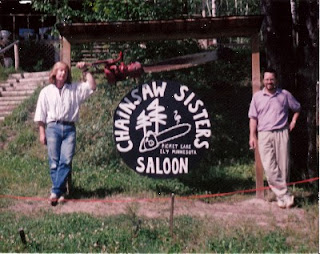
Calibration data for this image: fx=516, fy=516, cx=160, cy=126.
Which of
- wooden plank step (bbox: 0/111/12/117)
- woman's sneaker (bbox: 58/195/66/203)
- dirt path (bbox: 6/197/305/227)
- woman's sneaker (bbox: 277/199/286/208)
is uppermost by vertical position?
wooden plank step (bbox: 0/111/12/117)

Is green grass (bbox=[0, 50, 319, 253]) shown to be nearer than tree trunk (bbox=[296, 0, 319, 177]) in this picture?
Yes

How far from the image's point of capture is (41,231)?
19.5 feet

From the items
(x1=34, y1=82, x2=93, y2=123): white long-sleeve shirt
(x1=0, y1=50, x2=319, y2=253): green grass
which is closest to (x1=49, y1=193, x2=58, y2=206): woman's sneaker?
(x1=0, y1=50, x2=319, y2=253): green grass

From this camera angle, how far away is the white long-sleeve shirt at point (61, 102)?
23.0 feet

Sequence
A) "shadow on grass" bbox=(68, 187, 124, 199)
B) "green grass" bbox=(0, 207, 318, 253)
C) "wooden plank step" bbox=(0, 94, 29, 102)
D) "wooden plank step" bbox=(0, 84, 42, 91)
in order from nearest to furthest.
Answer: "green grass" bbox=(0, 207, 318, 253)
"shadow on grass" bbox=(68, 187, 124, 199)
"wooden plank step" bbox=(0, 94, 29, 102)
"wooden plank step" bbox=(0, 84, 42, 91)

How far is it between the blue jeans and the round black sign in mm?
680

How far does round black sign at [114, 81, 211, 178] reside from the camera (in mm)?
6895

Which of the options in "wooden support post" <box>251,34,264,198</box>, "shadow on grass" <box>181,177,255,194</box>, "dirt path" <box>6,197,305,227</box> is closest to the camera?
"dirt path" <box>6,197,305,227</box>

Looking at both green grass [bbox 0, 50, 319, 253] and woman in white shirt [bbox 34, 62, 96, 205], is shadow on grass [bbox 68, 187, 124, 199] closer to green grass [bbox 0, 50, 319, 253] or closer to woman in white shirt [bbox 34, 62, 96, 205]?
green grass [bbox 0, 50, 319, 253]

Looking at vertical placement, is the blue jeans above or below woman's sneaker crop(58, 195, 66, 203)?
above

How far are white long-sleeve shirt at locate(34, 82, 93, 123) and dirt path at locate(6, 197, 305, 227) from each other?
1216mm

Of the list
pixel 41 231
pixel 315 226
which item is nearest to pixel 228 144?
pixel 315 226

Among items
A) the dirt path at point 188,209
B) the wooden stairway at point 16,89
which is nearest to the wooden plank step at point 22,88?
the wooden stairway at point 16,89

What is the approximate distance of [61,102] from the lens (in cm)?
700
